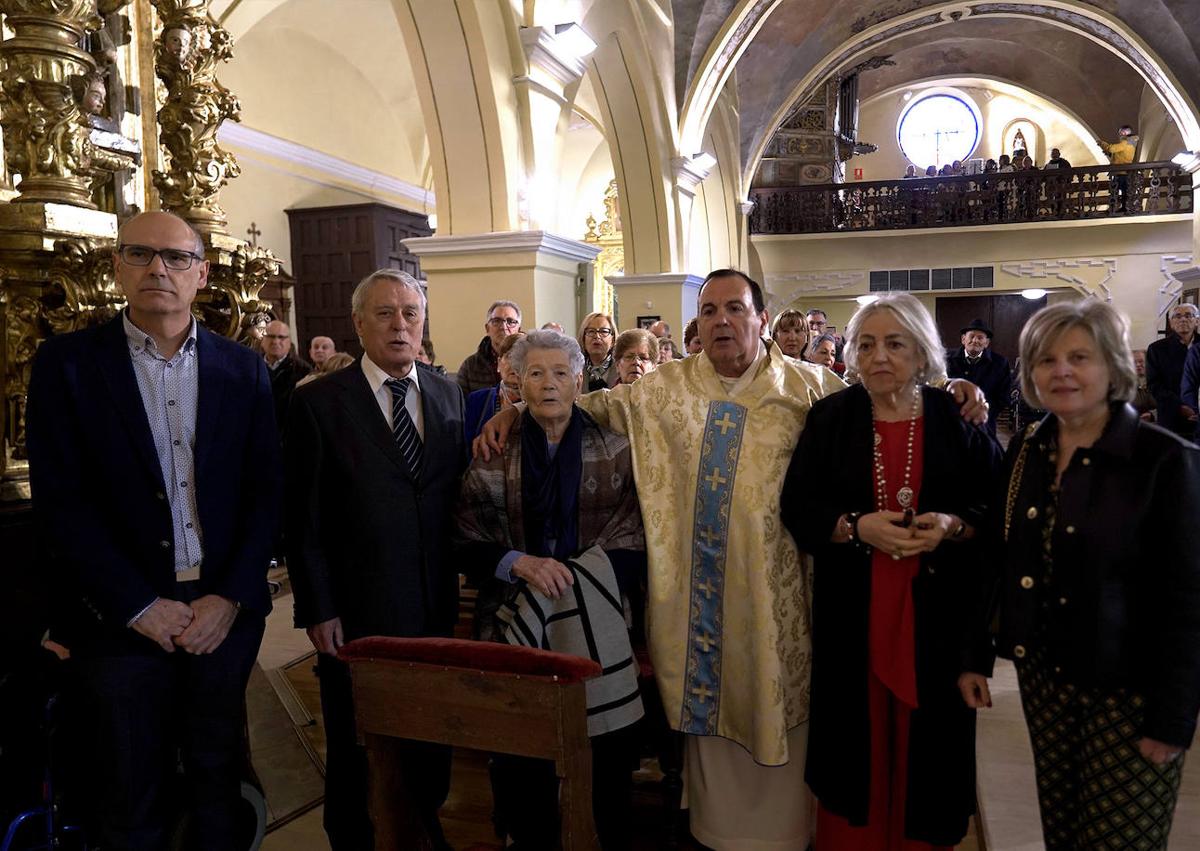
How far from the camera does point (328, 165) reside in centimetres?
1215

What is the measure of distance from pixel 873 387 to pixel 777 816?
1.26 meters

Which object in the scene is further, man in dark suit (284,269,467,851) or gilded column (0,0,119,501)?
gilded column (0,0,119,501)

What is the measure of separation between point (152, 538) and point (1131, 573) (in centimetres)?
211

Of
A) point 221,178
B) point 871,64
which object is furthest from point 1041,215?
point 221,178

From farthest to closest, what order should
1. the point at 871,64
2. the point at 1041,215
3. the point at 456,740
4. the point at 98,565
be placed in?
1. the point at 871,64
2. the point at 1041,215
3. the point at 98,565
4. the point at 456,740

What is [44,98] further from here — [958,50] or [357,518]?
[958,50]

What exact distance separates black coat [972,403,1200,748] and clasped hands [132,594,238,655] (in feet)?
5.94

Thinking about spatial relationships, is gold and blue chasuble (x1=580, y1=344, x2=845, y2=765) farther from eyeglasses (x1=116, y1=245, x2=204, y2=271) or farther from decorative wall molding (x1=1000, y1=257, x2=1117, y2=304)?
decorative wall molding (x1=1000, y1=257, x2=1117, y2=304)

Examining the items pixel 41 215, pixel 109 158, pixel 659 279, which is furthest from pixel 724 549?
pixel 659 279

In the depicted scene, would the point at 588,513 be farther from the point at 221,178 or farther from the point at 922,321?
the point at 221,178

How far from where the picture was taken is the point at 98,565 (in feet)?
6.48

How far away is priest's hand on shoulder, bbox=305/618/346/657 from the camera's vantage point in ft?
7.97

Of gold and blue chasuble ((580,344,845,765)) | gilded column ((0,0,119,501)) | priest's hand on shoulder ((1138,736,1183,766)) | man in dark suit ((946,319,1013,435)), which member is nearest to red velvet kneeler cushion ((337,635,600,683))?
gold and blue chasuble ((580,344,845,765))

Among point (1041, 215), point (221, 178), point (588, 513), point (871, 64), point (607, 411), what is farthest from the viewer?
→ point (871, 64)
